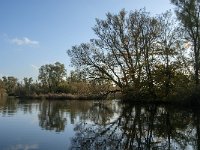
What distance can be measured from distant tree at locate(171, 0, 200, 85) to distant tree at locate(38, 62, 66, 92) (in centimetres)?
6721

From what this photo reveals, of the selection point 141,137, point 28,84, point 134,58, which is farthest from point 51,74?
point 141,137

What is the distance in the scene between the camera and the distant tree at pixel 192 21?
37375mm

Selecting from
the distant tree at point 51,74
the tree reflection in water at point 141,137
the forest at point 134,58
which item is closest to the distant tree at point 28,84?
the distant tree at point 51,74

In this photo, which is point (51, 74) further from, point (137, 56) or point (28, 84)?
point (137, 56)

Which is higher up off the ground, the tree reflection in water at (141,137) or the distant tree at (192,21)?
the distant tree at (192,21)

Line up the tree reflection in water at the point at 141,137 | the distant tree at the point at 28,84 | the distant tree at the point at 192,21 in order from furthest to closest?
the distant tree at the point at 28,84 < the distant tree at the point at 192,21 < the tree reflection in water at the point at 141,137

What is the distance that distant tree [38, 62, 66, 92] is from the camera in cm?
10231

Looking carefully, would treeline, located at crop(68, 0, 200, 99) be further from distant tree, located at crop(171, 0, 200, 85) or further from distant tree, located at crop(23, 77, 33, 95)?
distant tree, located at crop(23, 77, 33, 95)

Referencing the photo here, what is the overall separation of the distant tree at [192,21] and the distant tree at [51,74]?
6721 centimetres

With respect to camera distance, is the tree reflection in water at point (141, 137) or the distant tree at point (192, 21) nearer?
the tree reflection in water at point (141, 137)

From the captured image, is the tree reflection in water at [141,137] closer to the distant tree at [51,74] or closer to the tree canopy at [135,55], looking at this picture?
the tree canopy at [135,55]

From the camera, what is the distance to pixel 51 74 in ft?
340

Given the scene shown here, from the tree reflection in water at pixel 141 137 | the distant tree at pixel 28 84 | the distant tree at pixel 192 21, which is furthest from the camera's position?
the distant tree at pixel 28 84

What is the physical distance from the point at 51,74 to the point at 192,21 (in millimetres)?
71159
